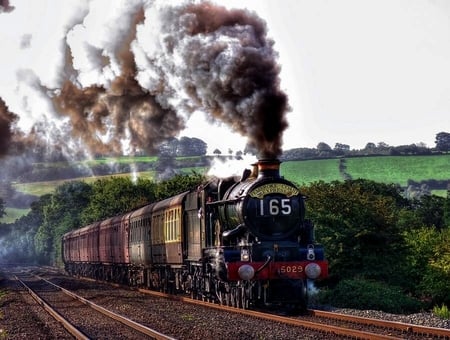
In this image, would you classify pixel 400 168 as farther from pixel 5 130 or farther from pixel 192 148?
pixel 5 130

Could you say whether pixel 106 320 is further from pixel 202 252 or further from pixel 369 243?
pixel 369 243

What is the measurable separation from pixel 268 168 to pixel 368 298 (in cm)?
792

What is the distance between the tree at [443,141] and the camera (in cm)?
11988

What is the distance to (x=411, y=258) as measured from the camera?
31656 millimetres

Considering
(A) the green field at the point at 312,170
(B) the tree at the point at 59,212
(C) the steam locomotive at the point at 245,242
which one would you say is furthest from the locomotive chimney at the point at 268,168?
(B) the tree at the point at 59,212

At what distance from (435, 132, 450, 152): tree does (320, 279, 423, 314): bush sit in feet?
311

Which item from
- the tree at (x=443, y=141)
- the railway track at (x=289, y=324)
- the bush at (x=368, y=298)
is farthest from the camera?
the tree at (x=443, y=141)

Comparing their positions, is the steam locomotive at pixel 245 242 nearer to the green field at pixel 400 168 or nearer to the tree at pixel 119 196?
the tree at pixel 119 196

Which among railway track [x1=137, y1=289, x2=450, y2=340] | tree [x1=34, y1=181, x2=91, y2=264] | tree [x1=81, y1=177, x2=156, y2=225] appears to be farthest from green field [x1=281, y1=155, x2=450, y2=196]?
railway track [x1=137, y1=289, x2=450, y2=340]

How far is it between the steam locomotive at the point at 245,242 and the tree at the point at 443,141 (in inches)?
3868

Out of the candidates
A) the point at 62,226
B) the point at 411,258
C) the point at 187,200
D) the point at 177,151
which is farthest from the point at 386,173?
the point at 187,200

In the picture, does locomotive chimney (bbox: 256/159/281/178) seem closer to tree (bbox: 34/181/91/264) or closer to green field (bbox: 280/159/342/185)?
green field (bbox: 280/159/342/185)

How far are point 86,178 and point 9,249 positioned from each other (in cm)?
4787

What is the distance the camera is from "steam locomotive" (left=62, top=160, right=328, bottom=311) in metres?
19.7
